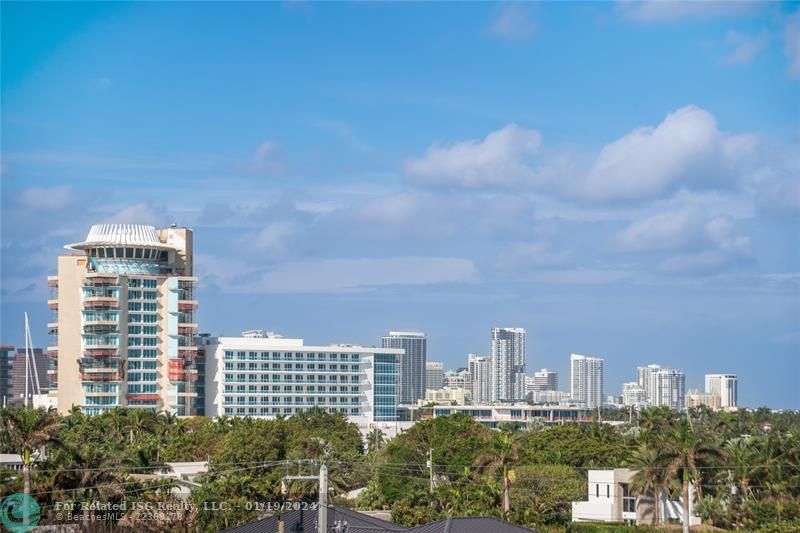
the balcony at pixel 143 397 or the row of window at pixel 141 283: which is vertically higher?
the row of window at pixel 141 283

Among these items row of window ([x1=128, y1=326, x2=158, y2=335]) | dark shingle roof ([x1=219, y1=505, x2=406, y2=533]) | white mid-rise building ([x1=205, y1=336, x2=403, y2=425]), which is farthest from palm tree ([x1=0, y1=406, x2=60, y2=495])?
white mid-rise building ([x1=205, y1=336, x2=403, y2=425])

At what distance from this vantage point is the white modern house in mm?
79125

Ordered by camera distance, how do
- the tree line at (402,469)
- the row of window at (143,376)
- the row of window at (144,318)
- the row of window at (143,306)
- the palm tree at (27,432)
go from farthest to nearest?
the row of window at (143,306) < the row of window at (144,318) < the row of window at (143,376) < the tree line at (402,469) < the palm tree at (27,432)

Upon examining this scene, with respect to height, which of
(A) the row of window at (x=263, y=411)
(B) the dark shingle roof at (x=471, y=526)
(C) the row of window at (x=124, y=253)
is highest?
(C) the row of window at (x=124, y=253)

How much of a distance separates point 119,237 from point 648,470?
96.2 meters

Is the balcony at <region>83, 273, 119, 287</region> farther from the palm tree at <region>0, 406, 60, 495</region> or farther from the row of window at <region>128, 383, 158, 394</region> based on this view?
the palm tree at <region>0, 406, 60, 495</region>

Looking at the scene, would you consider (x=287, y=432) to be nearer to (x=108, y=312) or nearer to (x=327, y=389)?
(x=108, y=312)

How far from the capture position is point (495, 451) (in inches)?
2940

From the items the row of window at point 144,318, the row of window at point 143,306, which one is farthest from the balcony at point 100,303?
the row of window at point 144,318

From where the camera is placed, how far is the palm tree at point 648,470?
74625 mm

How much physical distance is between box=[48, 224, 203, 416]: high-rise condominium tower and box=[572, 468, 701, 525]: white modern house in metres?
78.5

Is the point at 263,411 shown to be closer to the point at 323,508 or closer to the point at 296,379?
the point at 296,379

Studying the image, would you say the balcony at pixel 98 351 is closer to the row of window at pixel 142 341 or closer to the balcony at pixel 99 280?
the row of window at pixel 142 341

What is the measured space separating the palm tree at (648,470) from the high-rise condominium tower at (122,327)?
276 feet
